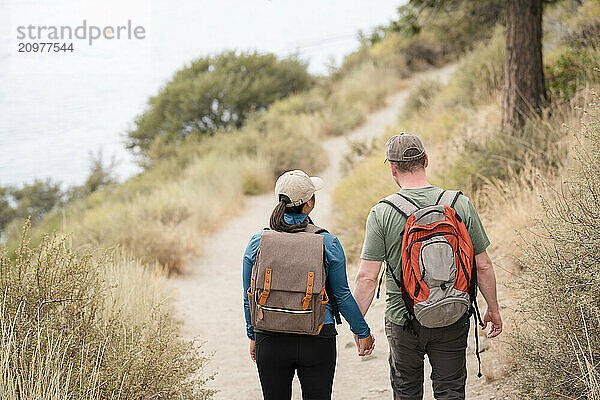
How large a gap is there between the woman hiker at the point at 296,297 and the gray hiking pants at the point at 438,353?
0.60 ft

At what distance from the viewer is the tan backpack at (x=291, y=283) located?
2541 mm

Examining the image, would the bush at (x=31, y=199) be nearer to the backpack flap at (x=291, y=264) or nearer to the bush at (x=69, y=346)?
the bush at (x=69, y=346)

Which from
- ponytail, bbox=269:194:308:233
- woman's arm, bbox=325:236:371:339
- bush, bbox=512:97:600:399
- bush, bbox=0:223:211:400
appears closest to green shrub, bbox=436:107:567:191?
bush, bbox=512:97:600:399

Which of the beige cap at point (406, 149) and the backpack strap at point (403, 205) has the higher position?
the beige cap at point (406, 149)

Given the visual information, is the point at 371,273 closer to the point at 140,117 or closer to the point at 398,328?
the point at 398,328

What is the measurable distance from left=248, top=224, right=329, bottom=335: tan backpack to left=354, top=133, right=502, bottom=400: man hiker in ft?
1.05

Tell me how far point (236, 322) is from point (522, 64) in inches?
188

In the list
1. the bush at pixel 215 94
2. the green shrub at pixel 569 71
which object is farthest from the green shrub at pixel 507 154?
the bush at pixel 215 94

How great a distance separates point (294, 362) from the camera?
2.67m

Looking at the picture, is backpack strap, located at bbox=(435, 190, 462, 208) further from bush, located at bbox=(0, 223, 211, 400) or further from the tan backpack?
bush, located at bbox=(0, 223, 211, 400)

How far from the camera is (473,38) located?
750 inches

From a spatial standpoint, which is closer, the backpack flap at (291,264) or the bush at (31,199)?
the backpack flap at (291,264)

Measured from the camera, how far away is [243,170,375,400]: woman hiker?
8.36 feet

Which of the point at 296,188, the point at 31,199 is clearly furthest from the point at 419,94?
the point at 296,188
